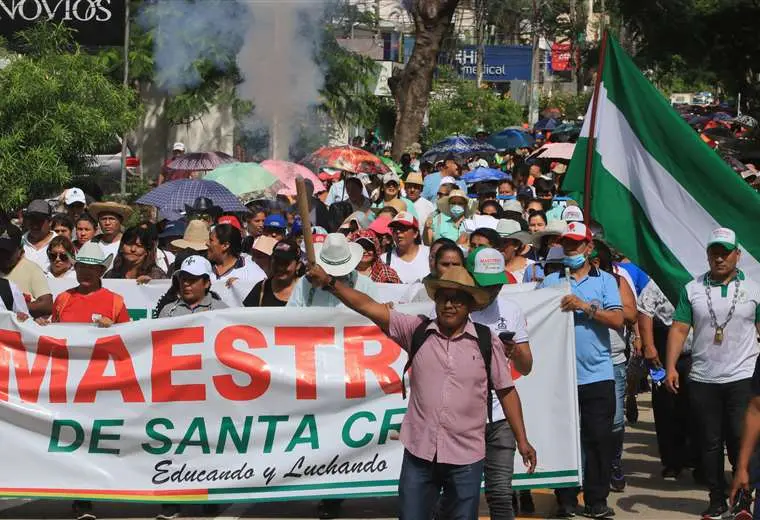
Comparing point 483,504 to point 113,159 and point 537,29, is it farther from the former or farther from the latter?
point 537,29

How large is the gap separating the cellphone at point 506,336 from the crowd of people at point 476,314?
1cm

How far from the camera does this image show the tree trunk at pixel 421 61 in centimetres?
2202

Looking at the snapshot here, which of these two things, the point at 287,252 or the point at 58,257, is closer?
the point at 287,252

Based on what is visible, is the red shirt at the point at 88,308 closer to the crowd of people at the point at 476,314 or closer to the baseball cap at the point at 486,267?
the crowd of people at the point at 476,314

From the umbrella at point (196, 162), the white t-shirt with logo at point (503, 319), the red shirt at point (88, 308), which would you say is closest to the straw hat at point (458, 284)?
the white t-shirt with logo at point (503, 319)

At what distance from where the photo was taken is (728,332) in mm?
8102

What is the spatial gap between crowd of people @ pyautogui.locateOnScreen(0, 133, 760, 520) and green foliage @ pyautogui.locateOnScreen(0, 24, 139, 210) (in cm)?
207

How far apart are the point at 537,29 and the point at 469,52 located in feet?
33.2

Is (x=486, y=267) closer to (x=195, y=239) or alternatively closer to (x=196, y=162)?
(x=195, y=239)

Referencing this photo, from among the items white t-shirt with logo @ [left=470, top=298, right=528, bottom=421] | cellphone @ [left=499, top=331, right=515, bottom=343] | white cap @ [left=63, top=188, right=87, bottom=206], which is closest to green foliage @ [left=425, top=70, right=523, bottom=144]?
white cap @ [left=63, top=188, right=87, bottom=206]

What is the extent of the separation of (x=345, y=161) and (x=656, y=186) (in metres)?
9.01

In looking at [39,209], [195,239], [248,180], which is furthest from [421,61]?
[195,239]

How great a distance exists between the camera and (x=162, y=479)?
7957 millimetres

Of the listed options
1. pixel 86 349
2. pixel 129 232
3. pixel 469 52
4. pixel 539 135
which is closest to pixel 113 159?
pixel 129 232
